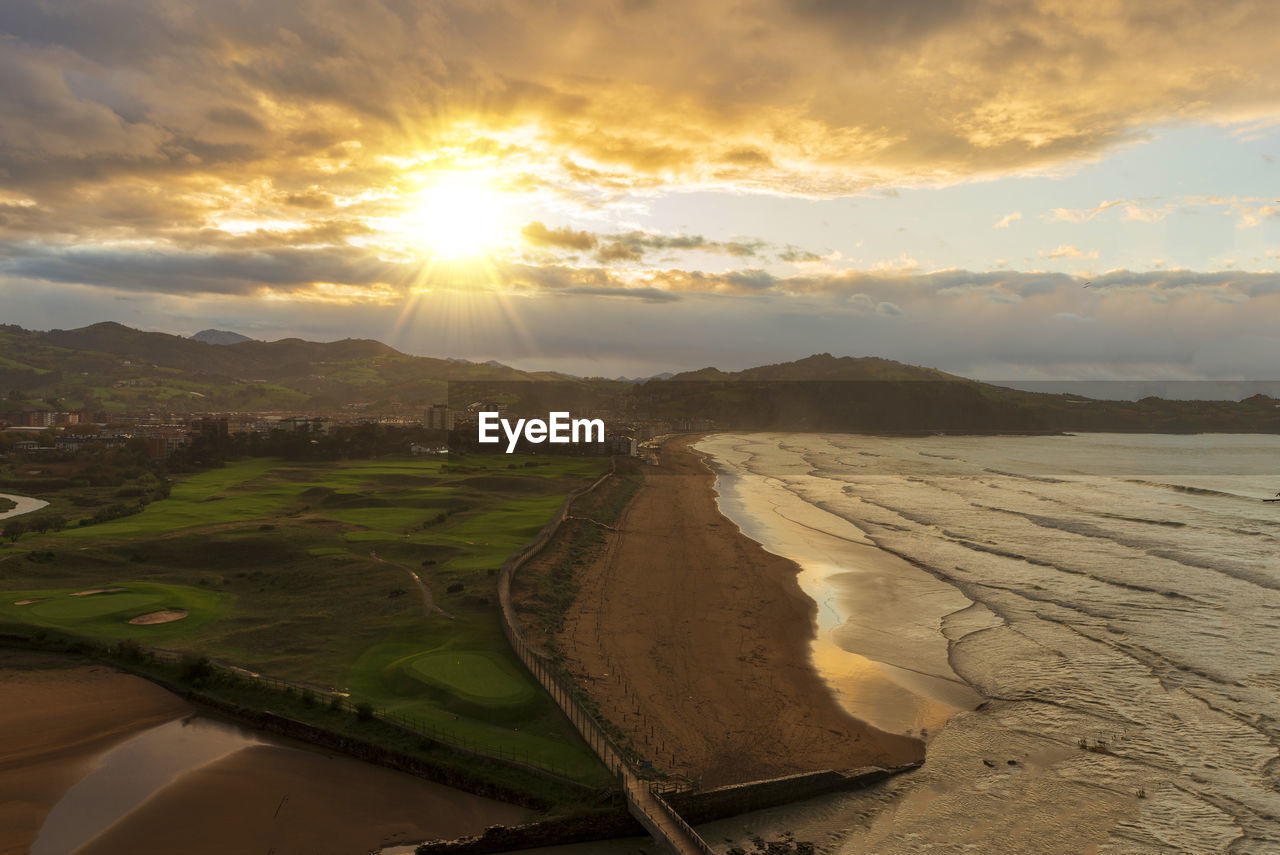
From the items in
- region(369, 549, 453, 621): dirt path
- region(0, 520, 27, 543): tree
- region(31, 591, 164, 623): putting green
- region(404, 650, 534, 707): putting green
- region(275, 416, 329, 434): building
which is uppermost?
region(275, 416, 329, 434): building

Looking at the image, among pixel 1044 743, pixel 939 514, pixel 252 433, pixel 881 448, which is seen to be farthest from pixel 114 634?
pixel 881 448

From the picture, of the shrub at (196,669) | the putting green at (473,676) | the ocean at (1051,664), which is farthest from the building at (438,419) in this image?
the putting green at (473,676)

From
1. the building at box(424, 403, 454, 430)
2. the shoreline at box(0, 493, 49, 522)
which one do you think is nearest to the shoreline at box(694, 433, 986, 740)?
the shoreline at box(0, 493, 49, 522)

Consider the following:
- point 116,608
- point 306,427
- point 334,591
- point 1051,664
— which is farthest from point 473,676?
point 306,427

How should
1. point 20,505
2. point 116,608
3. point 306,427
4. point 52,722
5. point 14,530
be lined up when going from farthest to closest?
point 306,427 → point 20,505 → point 14,530 → point 116,608 → point 52,722

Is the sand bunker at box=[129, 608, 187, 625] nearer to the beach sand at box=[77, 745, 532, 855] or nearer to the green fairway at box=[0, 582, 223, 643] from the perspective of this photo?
the green fairway at box=[0, 582, 223, 643]

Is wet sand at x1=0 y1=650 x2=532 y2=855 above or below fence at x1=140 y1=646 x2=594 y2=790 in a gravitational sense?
below

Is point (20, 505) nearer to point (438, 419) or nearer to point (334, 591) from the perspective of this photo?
point (334, 591)
